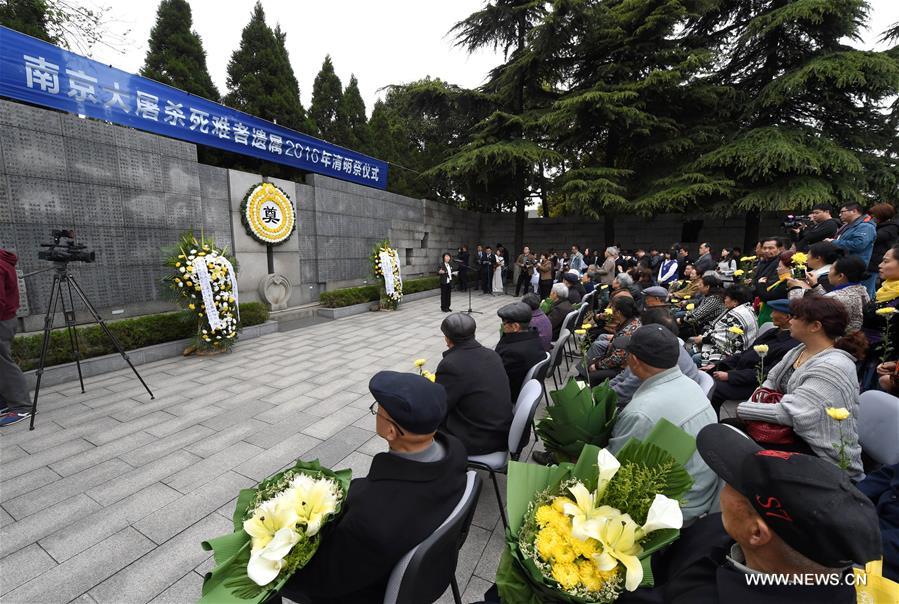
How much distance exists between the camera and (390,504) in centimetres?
128

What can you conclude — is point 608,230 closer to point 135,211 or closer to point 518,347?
point 518,347

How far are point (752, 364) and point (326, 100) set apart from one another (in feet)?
57.9

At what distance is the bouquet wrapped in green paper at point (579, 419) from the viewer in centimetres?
195

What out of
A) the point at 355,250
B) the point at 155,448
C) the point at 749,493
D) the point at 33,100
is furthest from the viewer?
the point at 355,250

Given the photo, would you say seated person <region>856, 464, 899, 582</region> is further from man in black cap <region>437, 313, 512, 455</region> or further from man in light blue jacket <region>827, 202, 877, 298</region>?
man in light blue jacket <region>827, 202, 877, 298</region>

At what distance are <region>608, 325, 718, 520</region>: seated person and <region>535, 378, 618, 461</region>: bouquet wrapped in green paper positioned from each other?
8cm

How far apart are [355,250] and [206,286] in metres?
5.39

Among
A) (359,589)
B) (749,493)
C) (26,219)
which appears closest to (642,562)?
(749,493)

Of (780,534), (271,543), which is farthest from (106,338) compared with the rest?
(780,534)

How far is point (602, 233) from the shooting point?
645 inches

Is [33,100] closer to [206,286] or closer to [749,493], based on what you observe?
[206,286]

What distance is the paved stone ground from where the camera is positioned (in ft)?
6.75

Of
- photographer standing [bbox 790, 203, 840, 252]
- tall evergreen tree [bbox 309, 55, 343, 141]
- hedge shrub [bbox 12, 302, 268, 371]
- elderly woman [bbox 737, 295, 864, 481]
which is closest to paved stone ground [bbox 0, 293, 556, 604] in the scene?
hedge shrub [bbox 12, 302, 268, 371]

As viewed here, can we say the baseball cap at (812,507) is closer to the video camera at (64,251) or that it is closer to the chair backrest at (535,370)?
the chair backrest at (535,370)
